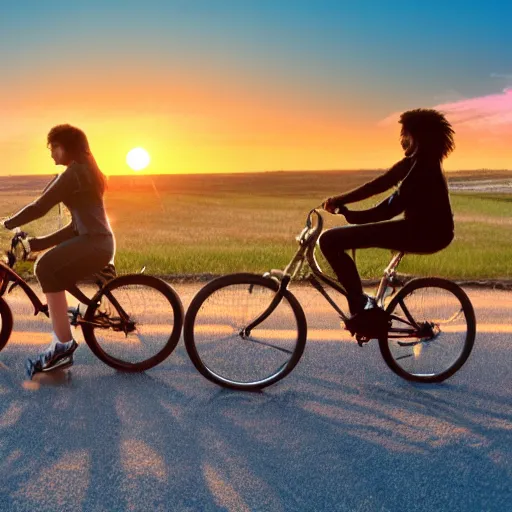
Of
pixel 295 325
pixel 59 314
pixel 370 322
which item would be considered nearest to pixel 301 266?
pixel 295 325

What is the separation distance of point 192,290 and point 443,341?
3985 mm

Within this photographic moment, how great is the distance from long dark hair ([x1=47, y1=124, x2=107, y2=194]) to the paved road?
1519mm

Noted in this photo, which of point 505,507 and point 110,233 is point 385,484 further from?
point 110,233

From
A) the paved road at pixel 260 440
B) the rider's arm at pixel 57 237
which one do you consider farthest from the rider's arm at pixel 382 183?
the rider's arm at pixel 57 237

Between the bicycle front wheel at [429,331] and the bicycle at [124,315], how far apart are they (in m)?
1.63

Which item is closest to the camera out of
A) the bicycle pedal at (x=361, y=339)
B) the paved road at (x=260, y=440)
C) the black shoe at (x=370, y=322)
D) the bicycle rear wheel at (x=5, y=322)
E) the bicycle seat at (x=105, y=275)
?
the paved road at (x=260, y=440)

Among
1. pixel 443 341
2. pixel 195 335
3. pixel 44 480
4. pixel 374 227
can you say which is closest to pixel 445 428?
pixel 443 341

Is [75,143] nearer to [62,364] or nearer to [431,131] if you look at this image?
[62,364]

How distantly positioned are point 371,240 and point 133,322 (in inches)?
75.4

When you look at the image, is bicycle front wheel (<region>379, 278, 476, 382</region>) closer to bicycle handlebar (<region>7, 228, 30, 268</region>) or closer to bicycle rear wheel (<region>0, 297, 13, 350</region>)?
bicycle handlebar (<region>7, 228, 30, 268</region>)

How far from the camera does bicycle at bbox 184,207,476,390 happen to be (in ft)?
15.2

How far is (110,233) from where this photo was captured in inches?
196

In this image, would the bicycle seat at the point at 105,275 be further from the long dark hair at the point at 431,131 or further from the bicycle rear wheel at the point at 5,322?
the long dark hair at the point at 431,131

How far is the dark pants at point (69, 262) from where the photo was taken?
15.7ft
